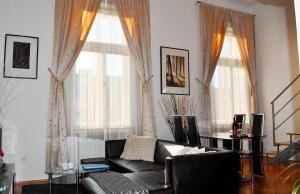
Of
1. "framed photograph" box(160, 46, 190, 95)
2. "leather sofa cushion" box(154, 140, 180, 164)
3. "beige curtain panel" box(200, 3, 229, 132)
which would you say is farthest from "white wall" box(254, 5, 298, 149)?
"leather sofa cushion" box(154, 140, 180, 164)

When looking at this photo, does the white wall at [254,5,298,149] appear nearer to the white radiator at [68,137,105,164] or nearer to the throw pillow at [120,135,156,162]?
the throw pillow at [120,135,156,162]

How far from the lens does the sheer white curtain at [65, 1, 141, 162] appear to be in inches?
192

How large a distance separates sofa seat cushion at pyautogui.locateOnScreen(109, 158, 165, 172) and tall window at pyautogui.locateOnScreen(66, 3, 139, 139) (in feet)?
3.34

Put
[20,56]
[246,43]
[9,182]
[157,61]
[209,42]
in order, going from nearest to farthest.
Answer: [9,182]
[20,56]
[157,61]
[209,42]
[246,43]

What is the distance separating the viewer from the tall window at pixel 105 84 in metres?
4.89

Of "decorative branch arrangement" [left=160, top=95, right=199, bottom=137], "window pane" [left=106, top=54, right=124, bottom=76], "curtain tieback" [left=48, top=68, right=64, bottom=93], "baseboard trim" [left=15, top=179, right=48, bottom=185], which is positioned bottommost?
"baseboard trim" [left=15, top=179, right=48, bottom=185]

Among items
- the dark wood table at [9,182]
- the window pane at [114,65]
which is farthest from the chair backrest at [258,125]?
the dark wood table at [9,182]

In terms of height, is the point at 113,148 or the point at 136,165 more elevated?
the point at 113,148

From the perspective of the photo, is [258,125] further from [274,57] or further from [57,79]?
[57,79]

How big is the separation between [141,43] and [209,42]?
179cm

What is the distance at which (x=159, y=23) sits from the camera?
5.80m

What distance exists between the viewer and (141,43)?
542cm

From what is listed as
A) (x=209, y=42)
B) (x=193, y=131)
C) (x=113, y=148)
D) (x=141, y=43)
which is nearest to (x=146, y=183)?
(x=113, y=148)

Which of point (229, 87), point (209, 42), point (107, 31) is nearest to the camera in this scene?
point (107, 31)
